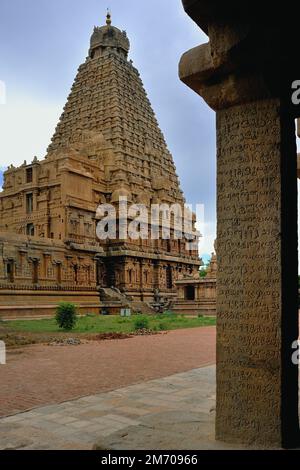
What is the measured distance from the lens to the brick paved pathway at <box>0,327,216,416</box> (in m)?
8.05

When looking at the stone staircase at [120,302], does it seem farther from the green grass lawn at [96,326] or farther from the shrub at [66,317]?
the shrub at [66,317]

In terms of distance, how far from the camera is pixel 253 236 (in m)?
4.14

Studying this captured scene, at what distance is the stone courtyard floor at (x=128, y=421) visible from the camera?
3.98 meters

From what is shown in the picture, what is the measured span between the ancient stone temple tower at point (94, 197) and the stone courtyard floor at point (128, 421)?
24.7m

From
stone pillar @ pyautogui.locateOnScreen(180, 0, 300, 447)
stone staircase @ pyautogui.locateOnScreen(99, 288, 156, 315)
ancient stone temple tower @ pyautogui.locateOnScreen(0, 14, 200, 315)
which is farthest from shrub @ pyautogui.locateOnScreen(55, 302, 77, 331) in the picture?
stone pillar @ pyautogui.locateOnScreen(180, 0, 300, 447)

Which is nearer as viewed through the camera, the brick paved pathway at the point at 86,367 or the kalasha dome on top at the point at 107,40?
the brick paved pathway at the point at 86,367

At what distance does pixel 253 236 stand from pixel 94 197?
4536cm

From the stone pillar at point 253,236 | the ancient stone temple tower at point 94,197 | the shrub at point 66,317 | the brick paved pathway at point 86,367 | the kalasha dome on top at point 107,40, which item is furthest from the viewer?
the kalasha dome on top at point 107,40

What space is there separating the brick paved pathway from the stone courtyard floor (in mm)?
546

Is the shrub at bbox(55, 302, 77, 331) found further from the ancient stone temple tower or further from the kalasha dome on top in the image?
the kalasha dome on top

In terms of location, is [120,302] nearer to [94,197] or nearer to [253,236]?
[94,197]

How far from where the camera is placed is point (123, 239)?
47.2 meters

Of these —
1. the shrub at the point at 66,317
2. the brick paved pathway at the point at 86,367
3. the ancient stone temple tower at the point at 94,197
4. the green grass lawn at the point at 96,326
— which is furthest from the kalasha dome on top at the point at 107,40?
the brick paved pathway at the point at 86,367

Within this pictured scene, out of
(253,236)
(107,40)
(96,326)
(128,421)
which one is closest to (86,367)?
(128,421)
